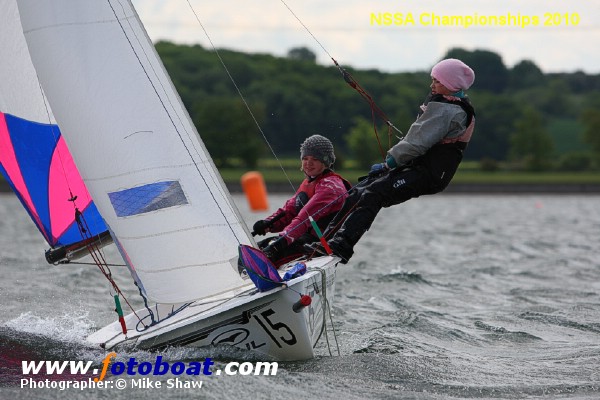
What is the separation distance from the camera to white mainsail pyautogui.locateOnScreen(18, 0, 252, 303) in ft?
19.5

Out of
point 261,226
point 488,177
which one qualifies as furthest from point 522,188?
point 261,226

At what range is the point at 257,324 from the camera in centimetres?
570

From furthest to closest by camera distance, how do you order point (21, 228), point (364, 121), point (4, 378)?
point (364, 121)
point (21, 228)
point (4, 378)

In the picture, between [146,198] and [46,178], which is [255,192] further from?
[146,198]

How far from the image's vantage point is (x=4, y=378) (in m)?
5.39

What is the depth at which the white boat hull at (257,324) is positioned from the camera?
5.64m

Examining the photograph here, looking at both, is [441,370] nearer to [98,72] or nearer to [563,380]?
[563,380]

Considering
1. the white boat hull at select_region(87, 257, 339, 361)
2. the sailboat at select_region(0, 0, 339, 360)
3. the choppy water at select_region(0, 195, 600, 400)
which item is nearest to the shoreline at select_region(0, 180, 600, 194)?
the choppy water at select_region(0, 195, 600, 400)

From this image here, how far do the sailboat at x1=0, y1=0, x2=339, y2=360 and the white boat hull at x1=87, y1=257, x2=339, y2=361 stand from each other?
20 millimetres

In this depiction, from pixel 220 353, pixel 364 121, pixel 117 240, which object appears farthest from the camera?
pixel 364 121

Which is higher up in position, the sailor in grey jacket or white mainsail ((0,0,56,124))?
white mainsail ((0,0,56,124))

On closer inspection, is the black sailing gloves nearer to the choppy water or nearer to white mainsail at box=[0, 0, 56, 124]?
the choppy water

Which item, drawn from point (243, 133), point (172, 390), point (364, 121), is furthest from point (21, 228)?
point (364, 121)

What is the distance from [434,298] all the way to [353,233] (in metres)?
3.65
